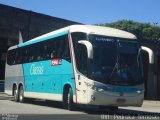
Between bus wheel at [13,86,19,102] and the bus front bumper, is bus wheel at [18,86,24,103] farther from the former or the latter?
the bus front bumper

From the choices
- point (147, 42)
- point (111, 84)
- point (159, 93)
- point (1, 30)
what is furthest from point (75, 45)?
point (159, 93)

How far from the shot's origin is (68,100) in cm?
1962

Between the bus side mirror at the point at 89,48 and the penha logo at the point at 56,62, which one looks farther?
the penha logo at the point at 56,62

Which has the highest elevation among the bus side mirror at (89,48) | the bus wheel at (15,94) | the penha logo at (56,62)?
the bus side mirror at (89,48)

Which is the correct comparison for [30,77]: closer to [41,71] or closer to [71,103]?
[41,71]

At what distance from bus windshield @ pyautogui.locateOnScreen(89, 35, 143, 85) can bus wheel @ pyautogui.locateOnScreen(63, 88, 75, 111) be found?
1.90 metres

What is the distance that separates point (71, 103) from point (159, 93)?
25912 millimetres

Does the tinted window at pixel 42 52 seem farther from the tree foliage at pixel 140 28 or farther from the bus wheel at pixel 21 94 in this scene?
the tree foliage at pixel 140 28

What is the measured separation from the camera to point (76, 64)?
18562 millimetres

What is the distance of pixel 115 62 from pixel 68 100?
2.90m

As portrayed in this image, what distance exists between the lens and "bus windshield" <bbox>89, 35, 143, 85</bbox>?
58.4 ft

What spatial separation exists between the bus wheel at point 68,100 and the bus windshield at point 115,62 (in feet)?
6.22

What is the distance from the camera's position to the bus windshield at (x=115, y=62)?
17.8 meters

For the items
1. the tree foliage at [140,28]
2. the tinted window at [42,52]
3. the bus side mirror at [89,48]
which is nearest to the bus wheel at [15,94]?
the tinted window at [42,52]
